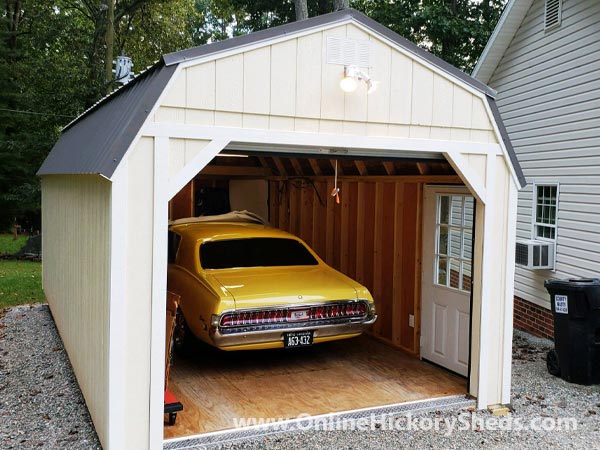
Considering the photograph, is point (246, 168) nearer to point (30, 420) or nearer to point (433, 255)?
point (433, 255)

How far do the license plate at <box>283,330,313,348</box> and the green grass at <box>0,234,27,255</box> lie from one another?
1597cm

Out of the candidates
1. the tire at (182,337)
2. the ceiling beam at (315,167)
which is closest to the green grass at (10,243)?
the ceiling beam at (315,167)

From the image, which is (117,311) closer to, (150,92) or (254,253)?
(150,92)

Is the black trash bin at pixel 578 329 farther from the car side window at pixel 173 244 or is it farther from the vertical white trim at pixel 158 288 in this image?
the car side window at pixel 173 244


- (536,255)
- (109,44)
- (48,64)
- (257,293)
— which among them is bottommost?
(257,293)

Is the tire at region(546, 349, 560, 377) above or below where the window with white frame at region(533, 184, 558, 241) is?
below

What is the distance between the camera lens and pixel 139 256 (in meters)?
4.72

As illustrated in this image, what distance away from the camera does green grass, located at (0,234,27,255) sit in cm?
2028

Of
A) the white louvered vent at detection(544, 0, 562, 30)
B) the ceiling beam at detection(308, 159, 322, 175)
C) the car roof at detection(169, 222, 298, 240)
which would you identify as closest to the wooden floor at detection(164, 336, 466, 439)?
the car roof at detection(169, 222, 298, 240)

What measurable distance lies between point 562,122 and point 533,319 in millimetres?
3121

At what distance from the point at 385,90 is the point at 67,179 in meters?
4.16

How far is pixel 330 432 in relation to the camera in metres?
5.41

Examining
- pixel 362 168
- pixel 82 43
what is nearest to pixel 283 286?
pixel 362 168

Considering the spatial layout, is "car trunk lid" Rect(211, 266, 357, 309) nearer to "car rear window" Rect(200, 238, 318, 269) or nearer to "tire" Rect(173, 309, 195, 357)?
"car rear window" Rect(200, 238, 318, 269)
